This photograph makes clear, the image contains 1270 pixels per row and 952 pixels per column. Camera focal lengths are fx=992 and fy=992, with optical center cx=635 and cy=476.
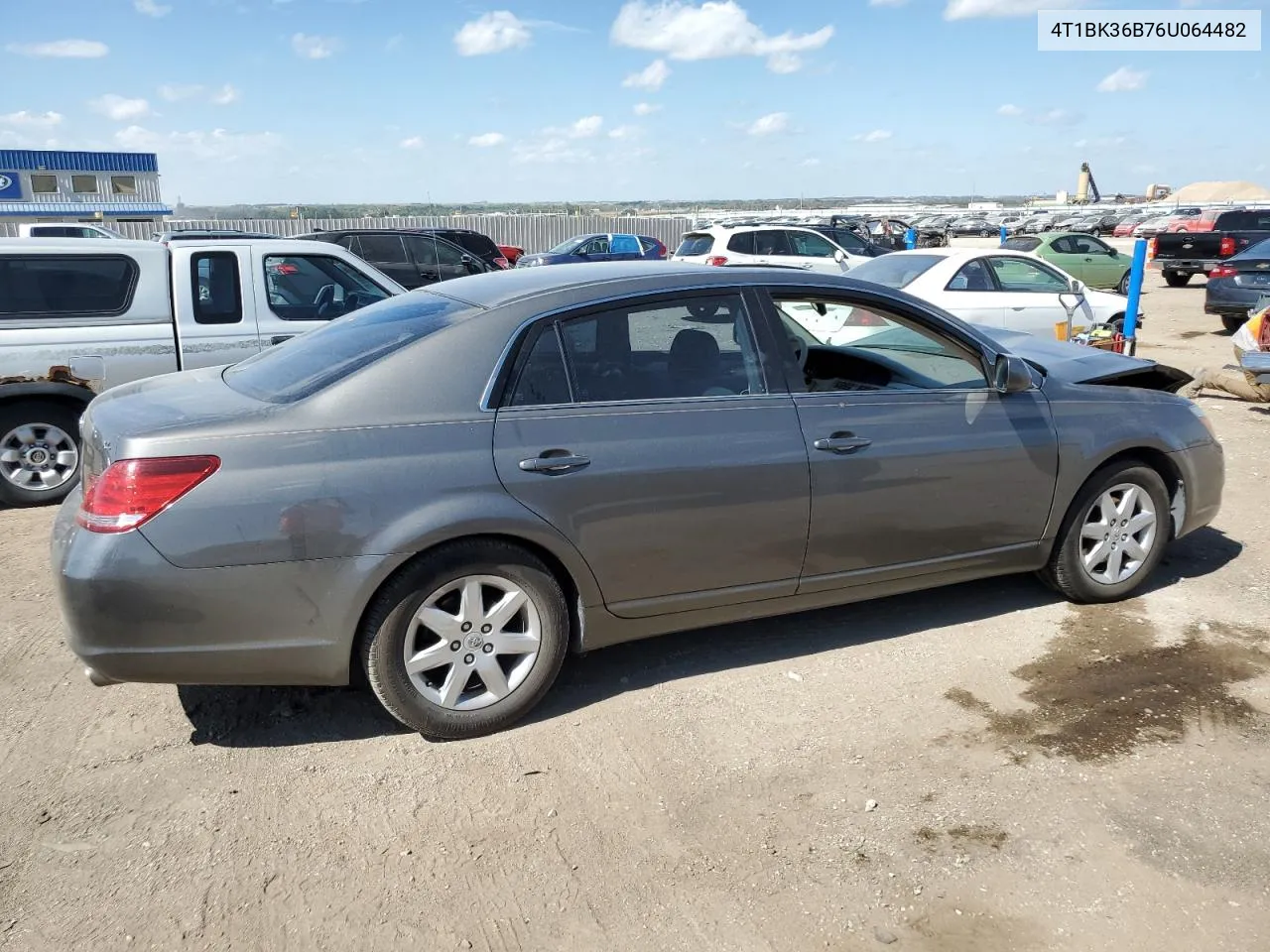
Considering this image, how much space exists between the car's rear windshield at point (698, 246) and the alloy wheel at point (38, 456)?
13.7 meters

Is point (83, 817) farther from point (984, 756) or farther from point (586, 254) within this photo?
point (586, 254)

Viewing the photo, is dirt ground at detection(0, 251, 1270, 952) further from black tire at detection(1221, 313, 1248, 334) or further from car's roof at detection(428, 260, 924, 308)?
black tire at detection(1221, 313, 1248, 334)

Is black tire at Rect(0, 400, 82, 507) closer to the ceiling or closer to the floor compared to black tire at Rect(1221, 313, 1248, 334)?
closer to the floor

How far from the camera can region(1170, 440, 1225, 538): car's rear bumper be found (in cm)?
492

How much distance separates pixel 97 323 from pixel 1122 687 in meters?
6.40

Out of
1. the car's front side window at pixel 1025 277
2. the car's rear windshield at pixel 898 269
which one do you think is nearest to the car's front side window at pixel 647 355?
the car's rear windshield at pixel 898 269

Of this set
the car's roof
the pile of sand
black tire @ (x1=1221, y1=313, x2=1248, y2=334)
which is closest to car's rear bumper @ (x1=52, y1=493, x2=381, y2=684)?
the car's roof

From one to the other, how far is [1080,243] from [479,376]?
20.3m

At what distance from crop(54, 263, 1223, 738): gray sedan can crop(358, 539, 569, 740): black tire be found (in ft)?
0.03

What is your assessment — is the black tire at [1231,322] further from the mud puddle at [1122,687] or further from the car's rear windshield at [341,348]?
the car's rear windshield at [341,348]

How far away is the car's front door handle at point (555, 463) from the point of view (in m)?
3.51

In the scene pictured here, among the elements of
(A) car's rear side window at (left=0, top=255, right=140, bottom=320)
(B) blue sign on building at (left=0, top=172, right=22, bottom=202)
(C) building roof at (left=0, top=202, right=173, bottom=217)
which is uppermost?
(B) blue sign on building at (left=0, top=172, right=22, bottom=202)

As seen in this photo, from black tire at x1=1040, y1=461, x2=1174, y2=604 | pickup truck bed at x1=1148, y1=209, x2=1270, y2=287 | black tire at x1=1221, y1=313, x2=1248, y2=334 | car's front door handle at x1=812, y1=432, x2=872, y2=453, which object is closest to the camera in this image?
car's front door handle at x1=812, y1=432, x2=872, y2=453

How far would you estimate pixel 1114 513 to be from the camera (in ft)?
15.6
